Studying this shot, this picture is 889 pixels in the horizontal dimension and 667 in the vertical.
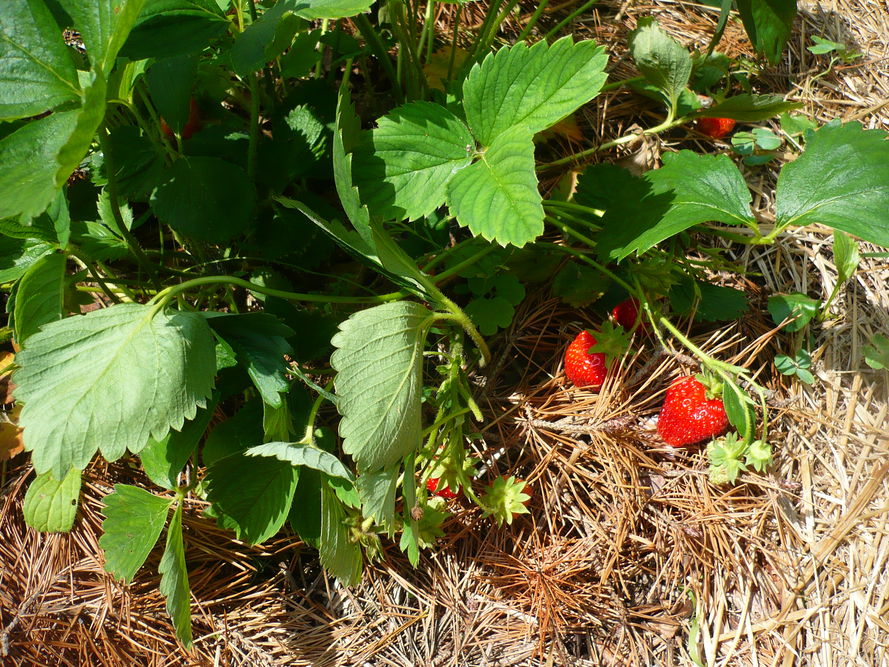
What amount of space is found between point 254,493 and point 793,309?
1.12 meters

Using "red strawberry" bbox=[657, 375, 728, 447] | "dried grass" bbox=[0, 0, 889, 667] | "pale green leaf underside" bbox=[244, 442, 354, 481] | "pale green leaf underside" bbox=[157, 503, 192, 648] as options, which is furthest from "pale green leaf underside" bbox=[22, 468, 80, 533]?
"red strawberry" bbox=[657, 375, 728, 447]

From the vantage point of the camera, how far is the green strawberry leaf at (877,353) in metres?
1.34

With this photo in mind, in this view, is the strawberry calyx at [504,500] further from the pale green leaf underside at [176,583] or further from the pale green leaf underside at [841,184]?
the pale green leaf underside at [841,184]

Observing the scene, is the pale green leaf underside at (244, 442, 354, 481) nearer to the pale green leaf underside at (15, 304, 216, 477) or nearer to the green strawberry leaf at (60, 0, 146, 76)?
the pale green leaf underside at (15, 304, 216, 477)

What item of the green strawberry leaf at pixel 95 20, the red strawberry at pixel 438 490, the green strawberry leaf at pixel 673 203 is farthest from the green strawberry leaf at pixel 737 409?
the green strawberry leaf at pixel 95 20

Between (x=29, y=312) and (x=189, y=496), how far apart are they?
0.51 metres

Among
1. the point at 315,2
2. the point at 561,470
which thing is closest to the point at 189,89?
the point at 315,2

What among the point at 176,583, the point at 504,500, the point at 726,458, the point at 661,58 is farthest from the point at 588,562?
the point at 661,58

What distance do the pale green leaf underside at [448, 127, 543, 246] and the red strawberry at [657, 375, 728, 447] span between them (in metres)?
0.55

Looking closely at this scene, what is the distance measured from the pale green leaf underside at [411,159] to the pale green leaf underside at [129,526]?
67 centimetres

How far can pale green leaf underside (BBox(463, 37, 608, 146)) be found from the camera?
1.02 m

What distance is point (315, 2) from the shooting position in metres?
0.94

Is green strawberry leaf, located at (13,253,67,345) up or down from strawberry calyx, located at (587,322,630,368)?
up

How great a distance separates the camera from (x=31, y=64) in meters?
0.86
